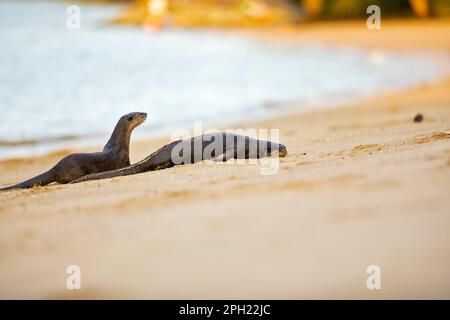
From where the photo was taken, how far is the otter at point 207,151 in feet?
24.4

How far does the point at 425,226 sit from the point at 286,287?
1013 mm

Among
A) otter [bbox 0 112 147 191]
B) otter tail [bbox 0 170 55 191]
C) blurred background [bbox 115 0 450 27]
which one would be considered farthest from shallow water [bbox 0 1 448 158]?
blurred background [bbox 115 0 450 27]

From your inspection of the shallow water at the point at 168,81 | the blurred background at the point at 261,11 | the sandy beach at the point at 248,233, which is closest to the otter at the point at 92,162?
the sandy beach at the point at 248,233

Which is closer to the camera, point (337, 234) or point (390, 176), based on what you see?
point (337, 234)

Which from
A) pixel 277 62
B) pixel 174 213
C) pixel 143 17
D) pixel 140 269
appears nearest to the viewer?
pixel 140 269

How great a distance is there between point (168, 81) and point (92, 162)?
637 inches

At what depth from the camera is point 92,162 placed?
764 cm

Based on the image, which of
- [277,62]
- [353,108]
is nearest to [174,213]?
[353,108]

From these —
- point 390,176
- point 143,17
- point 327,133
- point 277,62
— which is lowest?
point 390,176

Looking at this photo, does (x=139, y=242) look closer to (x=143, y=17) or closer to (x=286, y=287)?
(x=286, y=287)

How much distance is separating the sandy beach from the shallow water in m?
7.18

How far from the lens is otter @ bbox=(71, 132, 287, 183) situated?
24.4ft

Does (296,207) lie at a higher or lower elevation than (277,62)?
lower

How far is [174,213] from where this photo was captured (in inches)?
187
